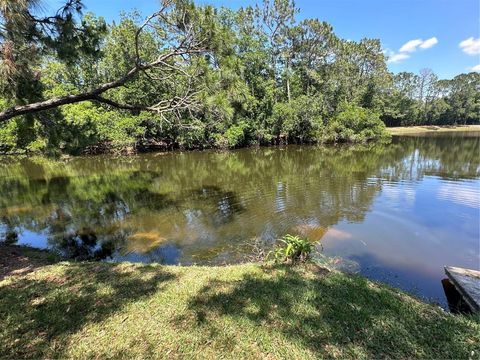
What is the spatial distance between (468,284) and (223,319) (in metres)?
4.24

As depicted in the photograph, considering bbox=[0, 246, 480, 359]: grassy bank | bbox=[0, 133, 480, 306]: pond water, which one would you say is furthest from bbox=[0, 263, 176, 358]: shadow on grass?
bbox=[0, 133, 480, 306]: pond water

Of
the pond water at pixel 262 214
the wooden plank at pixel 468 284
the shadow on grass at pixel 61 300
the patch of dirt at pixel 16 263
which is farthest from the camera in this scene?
the pond water at pixel 262 214

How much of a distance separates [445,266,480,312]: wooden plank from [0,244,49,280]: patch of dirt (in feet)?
23.5

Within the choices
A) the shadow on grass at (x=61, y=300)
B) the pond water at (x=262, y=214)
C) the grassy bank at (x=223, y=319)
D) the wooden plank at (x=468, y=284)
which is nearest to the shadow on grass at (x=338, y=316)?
the grassy bank at (x=223, y=319)

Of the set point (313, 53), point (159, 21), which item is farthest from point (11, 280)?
point (313, 53)

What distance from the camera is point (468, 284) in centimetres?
477

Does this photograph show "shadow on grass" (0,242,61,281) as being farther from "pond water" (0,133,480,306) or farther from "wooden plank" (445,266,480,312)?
"wooden plank" (445,266,480,312)

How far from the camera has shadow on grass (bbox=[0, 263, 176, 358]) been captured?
299 centimetres

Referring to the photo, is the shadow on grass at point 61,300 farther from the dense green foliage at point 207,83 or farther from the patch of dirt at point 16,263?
the dense green foliage at point 207,83

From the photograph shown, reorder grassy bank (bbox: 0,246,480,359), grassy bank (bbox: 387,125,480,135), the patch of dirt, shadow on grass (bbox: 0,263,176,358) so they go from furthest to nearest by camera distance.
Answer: grassy bank (bbox: 387,125,480,135) → the patch of dirt → shadow on grass (bbox: 0,263,176,358) → grassy bank (bbox: 0,246,480,359)

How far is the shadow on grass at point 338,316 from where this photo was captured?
2887 millimetres

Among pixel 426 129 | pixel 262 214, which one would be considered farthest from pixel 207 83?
pixel 426 129

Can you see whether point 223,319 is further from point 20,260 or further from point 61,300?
point 20,260

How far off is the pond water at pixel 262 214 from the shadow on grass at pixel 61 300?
2.27 metres
